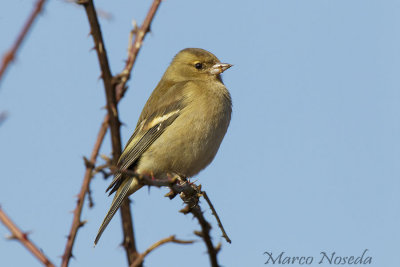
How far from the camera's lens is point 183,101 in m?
6.60

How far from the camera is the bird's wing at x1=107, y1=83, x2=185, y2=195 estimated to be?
244 inches

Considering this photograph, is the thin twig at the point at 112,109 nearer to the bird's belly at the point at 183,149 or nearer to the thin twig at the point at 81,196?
the thin twig at the point at 81,196

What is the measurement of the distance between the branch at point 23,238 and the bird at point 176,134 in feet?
12.2

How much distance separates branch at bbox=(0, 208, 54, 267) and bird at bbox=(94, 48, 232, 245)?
12.2 feet

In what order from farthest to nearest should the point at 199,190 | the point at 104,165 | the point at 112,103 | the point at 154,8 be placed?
the point at 199,190, the point at 154,8, the point at 112,103, the point at 104,165

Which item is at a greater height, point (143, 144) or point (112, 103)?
point (143, 144)

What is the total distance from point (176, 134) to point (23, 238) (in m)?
4.51

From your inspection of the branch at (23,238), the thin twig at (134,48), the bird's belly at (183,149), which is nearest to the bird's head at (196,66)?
the bird's belly at (183,149)

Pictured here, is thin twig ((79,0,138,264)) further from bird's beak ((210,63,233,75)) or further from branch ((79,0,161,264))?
bird's beak ((210,63,233,75))

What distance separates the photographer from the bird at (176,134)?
19.8 ft

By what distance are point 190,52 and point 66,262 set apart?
630 centimetres

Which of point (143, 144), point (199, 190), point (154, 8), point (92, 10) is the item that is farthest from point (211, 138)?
point (92, 10)

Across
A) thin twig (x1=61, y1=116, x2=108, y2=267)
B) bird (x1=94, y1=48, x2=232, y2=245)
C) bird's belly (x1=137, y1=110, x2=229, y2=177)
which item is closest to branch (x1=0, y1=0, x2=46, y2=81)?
thin twig (x1=61, y1=116, x2=108, y2=267)

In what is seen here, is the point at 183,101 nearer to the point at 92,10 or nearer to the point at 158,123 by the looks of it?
the point at 158,123
